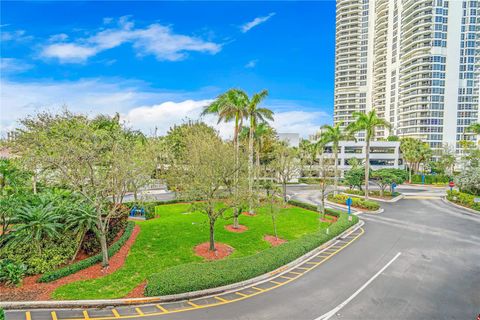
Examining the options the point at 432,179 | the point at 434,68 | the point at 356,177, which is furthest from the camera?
the point at 434,68

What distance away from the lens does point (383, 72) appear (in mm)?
114312

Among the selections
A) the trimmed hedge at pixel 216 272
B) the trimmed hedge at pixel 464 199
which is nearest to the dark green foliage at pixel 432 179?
the trimmed hedge at pixel 464 199

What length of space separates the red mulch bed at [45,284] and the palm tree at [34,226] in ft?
7.79

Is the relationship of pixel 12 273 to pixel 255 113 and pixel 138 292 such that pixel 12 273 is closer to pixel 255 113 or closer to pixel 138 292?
pixel 138 292

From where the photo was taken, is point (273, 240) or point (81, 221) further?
point (273, 240)

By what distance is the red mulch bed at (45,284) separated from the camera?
1338 centimetres

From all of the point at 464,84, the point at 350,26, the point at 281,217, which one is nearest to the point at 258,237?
the point at 281,217

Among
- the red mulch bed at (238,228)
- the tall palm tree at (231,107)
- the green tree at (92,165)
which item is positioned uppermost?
the tall palm tree at (231,107)

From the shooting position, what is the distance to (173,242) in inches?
810

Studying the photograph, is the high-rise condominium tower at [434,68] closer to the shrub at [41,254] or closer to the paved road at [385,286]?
the paved road at [385,286]

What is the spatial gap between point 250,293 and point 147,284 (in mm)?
5066

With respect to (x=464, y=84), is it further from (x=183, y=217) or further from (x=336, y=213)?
(x=183, y=217)

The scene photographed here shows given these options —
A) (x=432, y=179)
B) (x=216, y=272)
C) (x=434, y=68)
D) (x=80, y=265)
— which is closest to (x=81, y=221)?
(x=80, y=265)

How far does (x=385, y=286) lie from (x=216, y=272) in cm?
871
